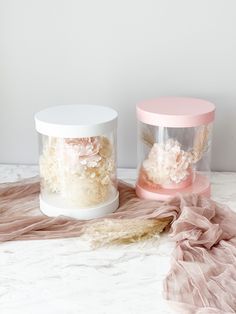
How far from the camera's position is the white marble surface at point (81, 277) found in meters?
0.76

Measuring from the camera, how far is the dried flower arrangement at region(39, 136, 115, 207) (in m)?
1.02

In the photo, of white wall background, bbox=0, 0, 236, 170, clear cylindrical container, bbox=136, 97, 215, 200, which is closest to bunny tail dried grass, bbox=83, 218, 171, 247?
clear cylindrical container, bbox=136, 97, 215, 200

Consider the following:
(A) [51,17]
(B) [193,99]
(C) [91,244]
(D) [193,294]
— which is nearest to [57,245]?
(C) [91,244]

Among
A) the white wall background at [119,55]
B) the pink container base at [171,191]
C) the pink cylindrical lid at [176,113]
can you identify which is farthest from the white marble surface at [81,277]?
the white wall background at [119,55]

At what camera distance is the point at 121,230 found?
0.97m

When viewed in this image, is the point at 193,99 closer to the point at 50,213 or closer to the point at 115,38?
the point at 115,38

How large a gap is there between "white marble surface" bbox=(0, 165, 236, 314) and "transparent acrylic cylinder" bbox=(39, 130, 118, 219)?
105 mm

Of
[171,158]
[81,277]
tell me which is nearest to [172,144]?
[171,158]

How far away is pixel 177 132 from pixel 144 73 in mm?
218

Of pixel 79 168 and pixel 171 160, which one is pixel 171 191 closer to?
pixel 171 160

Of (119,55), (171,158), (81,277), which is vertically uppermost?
(119,55)

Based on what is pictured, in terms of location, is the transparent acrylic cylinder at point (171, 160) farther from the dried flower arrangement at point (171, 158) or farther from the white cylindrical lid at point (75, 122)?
the white cylindrical lid at point (75, 122)

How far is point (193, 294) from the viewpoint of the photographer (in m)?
0.78

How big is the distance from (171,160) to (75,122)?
232mm
